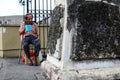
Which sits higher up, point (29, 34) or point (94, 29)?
point (94, 29)

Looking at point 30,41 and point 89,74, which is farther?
point 30,41

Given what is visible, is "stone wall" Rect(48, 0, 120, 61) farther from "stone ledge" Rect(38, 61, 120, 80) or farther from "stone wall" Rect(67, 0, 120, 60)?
"stone ledge" Rect(38, 61, 120, 80)

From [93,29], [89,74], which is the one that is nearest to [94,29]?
[93,29]

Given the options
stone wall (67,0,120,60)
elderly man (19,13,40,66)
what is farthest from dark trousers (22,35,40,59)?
stone wall (67,0,120,60)

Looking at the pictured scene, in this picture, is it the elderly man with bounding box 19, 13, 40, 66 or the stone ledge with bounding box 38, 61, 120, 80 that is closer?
the stone ledge with bounding box 38, 61, 120, 80

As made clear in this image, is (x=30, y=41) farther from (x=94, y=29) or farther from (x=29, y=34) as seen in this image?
(x=94, y=29)

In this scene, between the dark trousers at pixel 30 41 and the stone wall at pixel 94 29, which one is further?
the dark trousers at pixel 30 41

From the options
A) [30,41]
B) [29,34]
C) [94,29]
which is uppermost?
[94,29]

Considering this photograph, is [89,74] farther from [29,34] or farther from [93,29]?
[29,34]

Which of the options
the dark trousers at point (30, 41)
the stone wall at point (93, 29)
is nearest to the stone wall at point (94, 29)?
the stone wall at point (93, 29)

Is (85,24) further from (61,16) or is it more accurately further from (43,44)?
(43,44)

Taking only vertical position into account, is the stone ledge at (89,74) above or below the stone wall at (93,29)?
below

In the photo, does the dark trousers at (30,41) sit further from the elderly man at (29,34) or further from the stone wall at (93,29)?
the stone wall at (93,29)

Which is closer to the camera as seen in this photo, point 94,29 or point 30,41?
point 94,29
